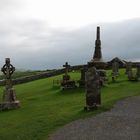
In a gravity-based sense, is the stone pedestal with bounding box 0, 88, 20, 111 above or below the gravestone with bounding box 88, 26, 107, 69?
below

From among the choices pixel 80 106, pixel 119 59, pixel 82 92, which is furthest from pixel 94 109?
pixel 119 59

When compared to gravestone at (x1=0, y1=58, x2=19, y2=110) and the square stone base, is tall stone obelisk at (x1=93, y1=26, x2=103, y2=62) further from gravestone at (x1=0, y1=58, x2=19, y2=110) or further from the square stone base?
the square stone base

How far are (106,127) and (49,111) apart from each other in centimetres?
733

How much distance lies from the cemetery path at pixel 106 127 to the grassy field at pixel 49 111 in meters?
0.85

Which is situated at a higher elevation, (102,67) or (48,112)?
(102,67)

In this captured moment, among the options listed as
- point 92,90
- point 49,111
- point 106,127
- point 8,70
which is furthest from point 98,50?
point 106,127

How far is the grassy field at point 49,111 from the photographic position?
23828 mm

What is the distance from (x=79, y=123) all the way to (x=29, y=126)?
282 cm

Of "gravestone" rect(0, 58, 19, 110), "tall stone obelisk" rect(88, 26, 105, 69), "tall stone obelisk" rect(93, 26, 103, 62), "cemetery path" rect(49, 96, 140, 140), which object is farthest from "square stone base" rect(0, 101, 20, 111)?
"tall stone obelisk" rect(93, 26, 103, 62)

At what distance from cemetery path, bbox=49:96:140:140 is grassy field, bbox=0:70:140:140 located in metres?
0.85

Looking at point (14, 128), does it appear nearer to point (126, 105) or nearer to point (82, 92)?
point (126, 105)

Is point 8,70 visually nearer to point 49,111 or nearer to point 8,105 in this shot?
point 8,105

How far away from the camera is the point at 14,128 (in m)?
25.0

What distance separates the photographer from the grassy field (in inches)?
938
